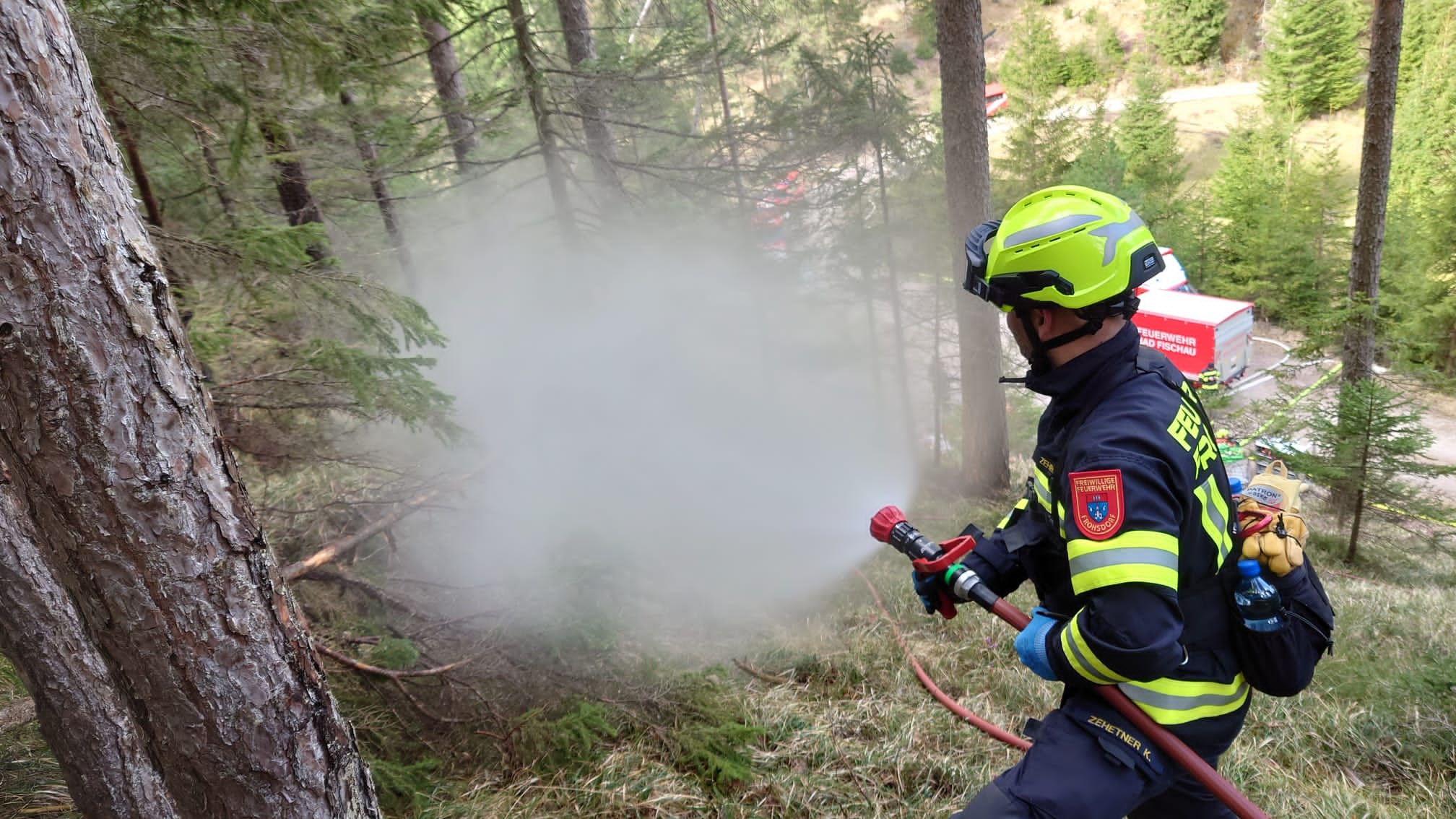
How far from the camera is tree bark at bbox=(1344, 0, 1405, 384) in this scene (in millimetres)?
10133

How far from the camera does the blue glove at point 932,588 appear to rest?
2992 mm

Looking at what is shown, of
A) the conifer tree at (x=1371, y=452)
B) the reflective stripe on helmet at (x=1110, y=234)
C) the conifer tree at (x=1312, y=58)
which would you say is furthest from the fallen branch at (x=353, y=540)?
the conifer tree at (x=1312, y=58)

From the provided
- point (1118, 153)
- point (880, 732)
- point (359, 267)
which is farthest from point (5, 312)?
point (1118, 153)

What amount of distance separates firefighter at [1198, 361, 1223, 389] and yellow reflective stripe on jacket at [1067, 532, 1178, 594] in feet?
55.1

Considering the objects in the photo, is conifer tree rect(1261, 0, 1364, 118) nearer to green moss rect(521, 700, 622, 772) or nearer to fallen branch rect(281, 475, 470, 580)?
fallen branch rect(281, 475, 470, 580)

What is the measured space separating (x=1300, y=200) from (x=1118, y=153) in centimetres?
546

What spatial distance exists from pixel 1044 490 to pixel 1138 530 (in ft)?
1.62

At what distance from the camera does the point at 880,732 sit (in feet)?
14.2

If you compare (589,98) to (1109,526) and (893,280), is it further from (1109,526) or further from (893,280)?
(1109,526)

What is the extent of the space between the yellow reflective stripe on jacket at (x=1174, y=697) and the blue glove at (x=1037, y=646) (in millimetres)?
220

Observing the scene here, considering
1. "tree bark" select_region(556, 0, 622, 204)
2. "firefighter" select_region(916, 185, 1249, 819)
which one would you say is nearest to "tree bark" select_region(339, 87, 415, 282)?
"tree bark" select_region(556, 0, 622, 204)

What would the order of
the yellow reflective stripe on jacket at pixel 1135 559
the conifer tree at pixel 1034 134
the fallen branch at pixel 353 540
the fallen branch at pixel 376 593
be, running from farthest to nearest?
the conifer tree at pixel 1034 134 < the fallen branch at pixel 376 593 < the fallen branch at pixel 353 540 < the yellow reflective stripe on jacket at pixel 1135 559

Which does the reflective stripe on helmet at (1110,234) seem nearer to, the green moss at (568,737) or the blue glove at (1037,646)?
the blue glove at (1037,646)

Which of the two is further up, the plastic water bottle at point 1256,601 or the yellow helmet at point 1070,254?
the yellow helmet at point 1070,254
